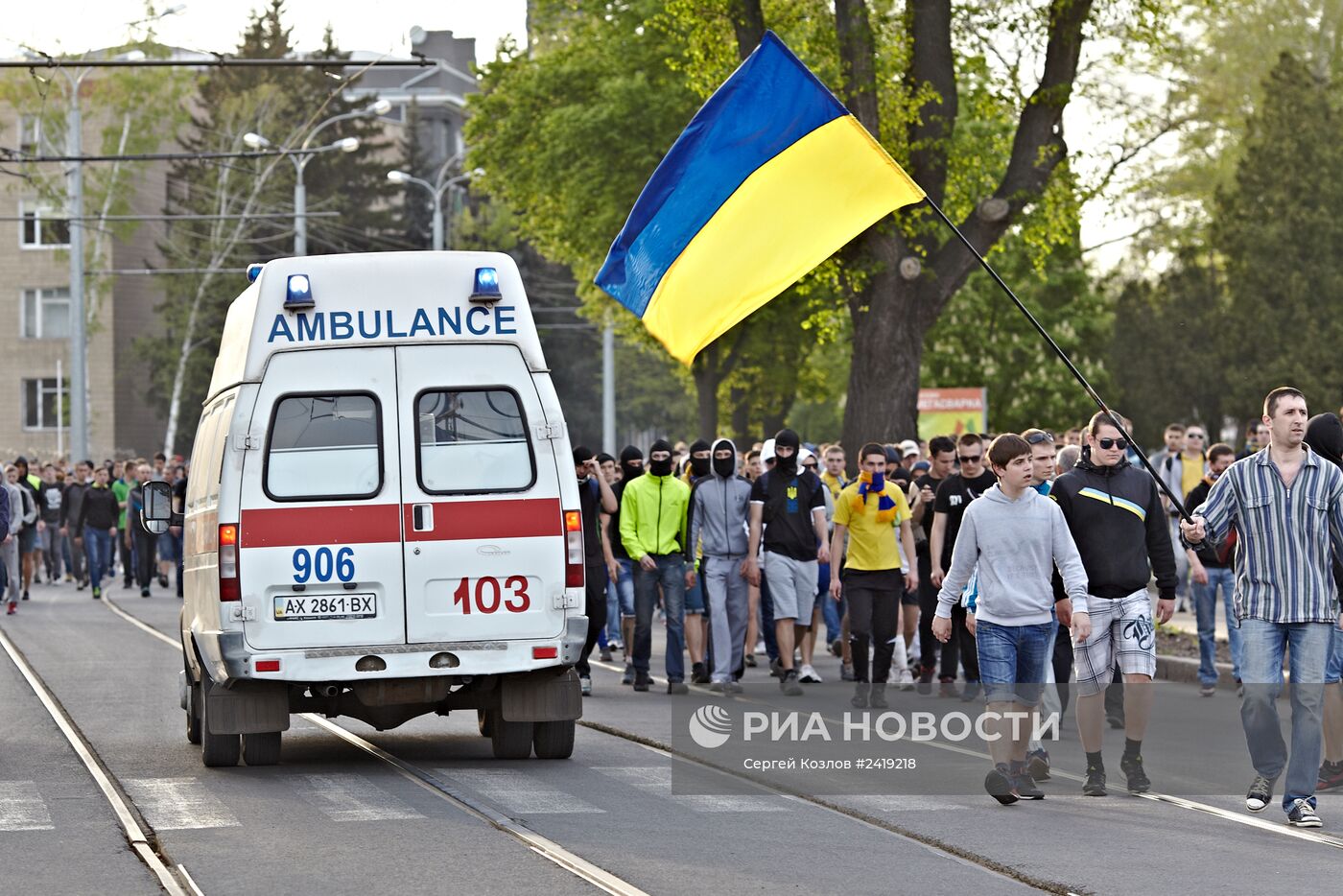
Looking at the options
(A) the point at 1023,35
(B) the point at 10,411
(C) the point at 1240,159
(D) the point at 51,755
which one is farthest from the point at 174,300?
(D) the point at 51,755

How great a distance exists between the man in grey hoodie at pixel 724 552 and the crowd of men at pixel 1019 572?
0.05 feet

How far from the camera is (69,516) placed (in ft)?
106

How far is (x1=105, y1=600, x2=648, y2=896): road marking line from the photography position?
782 cm

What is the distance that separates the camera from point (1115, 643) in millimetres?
10570

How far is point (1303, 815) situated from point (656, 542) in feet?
23.8

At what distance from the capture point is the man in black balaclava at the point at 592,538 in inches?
611

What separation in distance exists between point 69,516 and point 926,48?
15.9 metres

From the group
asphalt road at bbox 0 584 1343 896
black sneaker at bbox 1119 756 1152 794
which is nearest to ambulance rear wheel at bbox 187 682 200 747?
asphalt road at bbox 0 584 1343 896

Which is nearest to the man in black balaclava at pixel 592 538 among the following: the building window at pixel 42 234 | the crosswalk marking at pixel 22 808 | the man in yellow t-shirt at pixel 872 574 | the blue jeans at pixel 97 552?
the man in yellow t-shirt at pixel 872 574

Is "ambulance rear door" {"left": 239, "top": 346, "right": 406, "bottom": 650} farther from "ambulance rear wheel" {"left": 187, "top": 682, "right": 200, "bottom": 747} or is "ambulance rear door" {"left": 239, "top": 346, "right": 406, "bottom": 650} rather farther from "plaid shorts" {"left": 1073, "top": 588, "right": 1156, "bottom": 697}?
"plaid shorts" {"left": 1073, "top": 588, "right": 1156, "bottom": 697}

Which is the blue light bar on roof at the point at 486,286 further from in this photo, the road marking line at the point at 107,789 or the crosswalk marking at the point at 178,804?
the road marking line at the point at 107,789

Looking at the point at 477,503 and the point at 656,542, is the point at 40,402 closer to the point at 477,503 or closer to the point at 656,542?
the point at 656,542

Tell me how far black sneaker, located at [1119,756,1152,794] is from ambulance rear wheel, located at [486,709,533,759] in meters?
3.21

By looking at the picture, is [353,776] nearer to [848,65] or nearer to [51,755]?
[51,755]
